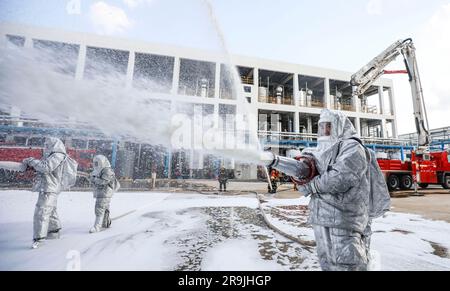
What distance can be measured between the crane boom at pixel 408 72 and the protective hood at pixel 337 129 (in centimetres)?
1325

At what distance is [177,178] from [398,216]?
15964 mm

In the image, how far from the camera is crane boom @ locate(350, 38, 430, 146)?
11.4 meters

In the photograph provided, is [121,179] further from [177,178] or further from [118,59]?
[118,59]

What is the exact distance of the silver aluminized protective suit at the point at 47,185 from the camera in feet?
11.1

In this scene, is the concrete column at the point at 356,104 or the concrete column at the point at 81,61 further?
the concrete column at the point at 356,104

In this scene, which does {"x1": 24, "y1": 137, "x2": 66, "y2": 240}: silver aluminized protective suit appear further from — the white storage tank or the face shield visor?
the white storage tank

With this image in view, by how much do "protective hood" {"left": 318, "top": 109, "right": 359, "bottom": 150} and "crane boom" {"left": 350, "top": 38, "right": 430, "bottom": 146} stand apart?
43.5 ft

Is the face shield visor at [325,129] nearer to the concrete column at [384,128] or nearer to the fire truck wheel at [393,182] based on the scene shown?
the fire truck wheel at [393,182]

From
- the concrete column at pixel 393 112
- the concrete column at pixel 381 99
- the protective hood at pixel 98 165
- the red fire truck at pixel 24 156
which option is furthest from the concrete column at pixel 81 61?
the concrete column at pixel 393 112

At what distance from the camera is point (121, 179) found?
16.4 m

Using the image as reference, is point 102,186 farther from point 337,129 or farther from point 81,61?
point 81,61

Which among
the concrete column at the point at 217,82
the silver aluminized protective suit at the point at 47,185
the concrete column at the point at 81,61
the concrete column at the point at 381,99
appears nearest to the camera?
the silver aluminized protective suit at the point at 47,185

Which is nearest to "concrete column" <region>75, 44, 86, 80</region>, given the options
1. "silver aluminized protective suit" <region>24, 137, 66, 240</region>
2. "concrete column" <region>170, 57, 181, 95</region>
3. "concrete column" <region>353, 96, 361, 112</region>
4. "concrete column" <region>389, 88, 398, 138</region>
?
"concrete column" <region>170, 57, 181, 95</region>

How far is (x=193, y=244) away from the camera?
11.7ft
